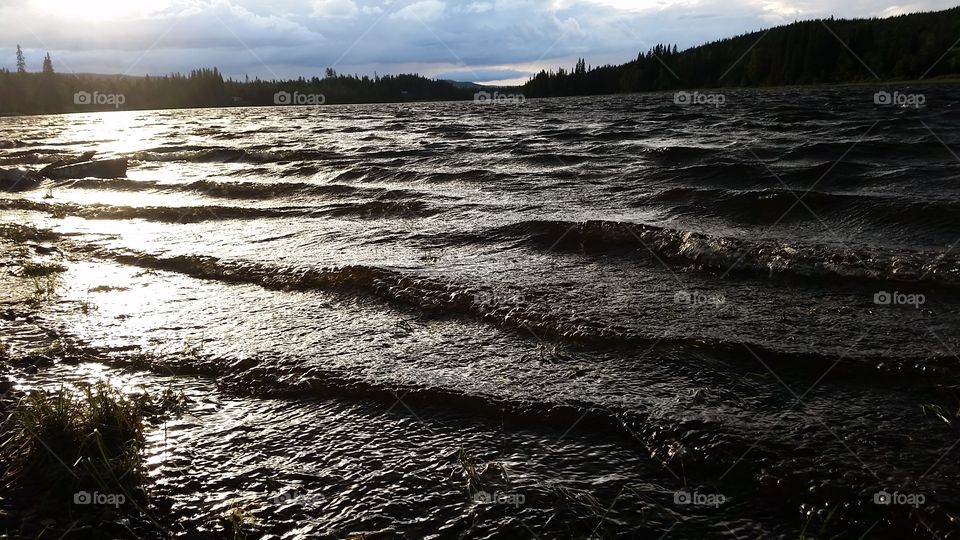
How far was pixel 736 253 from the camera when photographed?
26.5 feet

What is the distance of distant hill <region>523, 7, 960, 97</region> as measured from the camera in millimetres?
101819

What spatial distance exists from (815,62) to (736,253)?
12964 cm

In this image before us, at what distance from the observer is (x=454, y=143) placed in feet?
83.3

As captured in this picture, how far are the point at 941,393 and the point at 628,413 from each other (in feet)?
7.21

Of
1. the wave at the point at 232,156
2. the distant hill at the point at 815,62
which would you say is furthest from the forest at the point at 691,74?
the wave at the point at 232,156

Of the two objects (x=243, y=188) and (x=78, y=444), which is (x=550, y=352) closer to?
(x=78, y=444)

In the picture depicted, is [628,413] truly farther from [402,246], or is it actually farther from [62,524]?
[402,246]

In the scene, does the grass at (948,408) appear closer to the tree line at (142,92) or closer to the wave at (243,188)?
the wave at (243,188)

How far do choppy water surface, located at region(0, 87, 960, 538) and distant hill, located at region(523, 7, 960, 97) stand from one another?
8899cm

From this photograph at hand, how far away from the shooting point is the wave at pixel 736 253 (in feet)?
23.9

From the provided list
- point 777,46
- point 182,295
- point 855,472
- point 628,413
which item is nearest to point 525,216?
point 182,295

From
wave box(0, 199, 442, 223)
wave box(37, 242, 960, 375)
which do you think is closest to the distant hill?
wave box(0, 199, 442, 223)


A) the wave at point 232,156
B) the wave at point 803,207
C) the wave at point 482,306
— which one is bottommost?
the wave at point 482,306

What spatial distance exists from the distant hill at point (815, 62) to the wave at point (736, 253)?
89.4 metres
